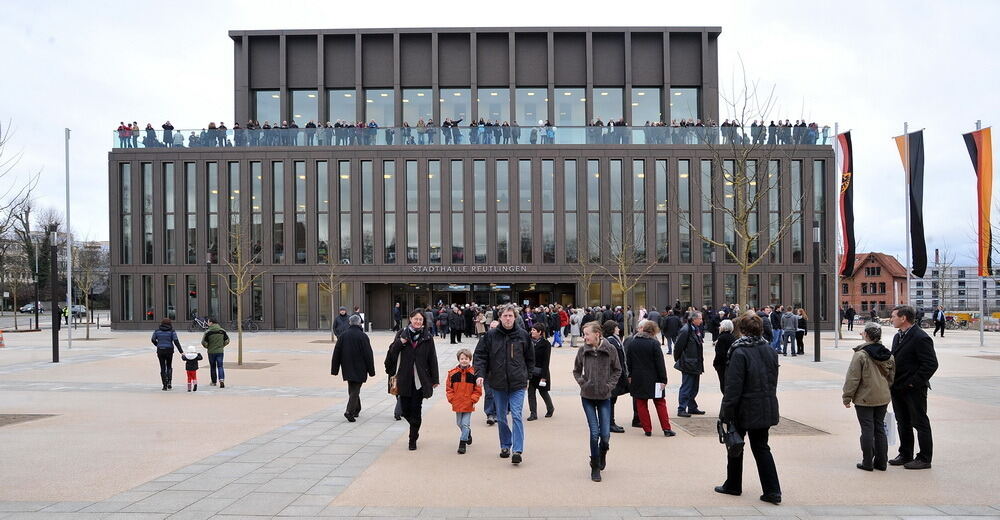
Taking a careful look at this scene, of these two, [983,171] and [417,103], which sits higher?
[417,103]

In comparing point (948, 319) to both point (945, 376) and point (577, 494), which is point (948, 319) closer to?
point (945, 376)

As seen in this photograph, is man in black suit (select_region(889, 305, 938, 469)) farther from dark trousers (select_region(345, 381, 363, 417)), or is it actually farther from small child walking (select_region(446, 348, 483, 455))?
dark trousers (select_region(345, 381, 363, 417))

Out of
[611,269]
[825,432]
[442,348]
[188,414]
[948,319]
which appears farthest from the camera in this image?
[948,319]

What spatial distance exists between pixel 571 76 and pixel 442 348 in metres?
25.0

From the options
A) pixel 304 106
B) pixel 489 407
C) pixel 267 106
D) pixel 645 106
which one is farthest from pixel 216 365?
pixel 645 106

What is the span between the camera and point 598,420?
24.3 feet

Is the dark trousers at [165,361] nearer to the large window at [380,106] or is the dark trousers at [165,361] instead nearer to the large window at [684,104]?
the large window at [380,106]


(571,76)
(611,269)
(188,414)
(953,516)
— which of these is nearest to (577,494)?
(953,516)

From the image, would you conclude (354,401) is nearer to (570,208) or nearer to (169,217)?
(570,208)

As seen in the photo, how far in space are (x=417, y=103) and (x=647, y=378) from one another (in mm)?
38792

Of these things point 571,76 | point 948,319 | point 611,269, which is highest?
point 571,76

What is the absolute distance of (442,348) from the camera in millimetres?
26875

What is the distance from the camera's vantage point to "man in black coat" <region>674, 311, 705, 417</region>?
10.7 meters

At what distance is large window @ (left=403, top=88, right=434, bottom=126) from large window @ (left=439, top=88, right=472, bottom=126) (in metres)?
0.88
